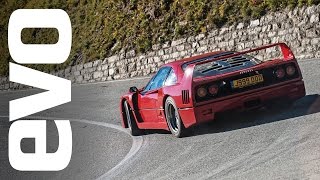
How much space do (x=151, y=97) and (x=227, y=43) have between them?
35.0ft

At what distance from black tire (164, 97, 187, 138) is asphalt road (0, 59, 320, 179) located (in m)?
0.15

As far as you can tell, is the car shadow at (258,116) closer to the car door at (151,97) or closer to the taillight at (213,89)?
the taillight at (213,89)

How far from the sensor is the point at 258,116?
8.84 m

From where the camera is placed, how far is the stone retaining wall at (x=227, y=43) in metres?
16.8

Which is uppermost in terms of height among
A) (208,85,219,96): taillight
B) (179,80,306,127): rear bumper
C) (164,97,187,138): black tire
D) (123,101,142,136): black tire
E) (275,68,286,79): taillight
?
(275,68,286,79): taillight

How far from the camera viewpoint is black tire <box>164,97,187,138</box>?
8.56 m

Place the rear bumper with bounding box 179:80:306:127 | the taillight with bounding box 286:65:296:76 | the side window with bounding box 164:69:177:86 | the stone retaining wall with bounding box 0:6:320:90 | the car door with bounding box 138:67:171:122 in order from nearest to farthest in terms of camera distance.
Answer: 1. the rear bumper with bounding box 179:80:306:127
2. the taillight with bounding box 286:65:296:76
3. the side window with bounding box 164:69:177:86
4. the car door with bounding box 138:67:171:122
5. the stone retaining wall with bounding box 0:6:320:90

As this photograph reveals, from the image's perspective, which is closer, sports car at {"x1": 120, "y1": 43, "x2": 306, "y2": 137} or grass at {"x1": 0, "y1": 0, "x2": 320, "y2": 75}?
sports car at {"x1": 120, "y1": 43, "x2": 306, "y2": 137}

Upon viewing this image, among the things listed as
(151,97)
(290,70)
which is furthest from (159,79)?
(290,70)

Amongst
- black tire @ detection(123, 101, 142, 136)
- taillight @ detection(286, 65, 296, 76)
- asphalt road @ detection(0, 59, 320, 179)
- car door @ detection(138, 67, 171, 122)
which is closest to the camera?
asphalt road @ detection(0, 59, 320, 179)

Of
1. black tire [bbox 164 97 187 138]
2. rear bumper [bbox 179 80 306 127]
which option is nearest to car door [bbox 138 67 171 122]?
black tire [bbox 164 97 187 138]

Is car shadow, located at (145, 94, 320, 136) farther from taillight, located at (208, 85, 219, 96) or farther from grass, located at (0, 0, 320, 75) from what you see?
grass, located at (0, 0, 320, 75)

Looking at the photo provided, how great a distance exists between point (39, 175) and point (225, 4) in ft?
42.7

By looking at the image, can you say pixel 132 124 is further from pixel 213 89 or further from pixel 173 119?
pixel 213 89
